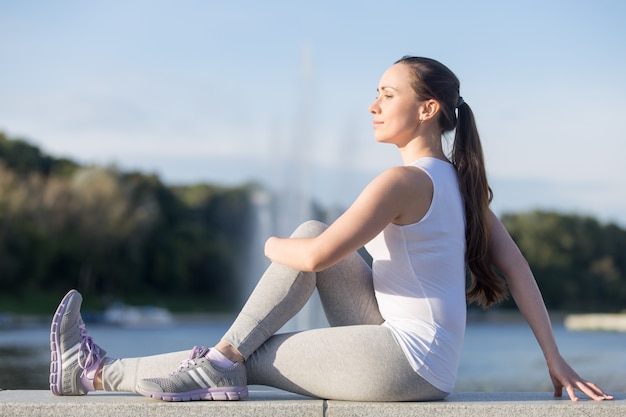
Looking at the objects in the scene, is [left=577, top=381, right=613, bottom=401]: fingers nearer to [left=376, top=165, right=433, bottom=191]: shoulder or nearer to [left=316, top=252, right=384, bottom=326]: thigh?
[left=316, top=252, right=384, bottom=326]: thigh

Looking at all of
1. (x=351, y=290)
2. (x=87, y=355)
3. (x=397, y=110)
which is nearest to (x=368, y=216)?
(x=351, y=290)

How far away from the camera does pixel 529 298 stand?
3271mm

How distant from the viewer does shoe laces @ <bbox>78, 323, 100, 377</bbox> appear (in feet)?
10.4

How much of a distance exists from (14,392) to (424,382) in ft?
4.83

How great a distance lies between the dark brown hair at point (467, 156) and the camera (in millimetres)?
3205

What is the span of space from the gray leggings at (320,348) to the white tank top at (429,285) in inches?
2.2

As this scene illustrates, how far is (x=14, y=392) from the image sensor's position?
3.29 metres

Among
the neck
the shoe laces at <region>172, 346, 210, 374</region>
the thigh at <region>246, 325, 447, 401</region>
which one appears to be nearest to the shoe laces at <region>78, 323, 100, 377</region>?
the shoe laces at <region>172, 346, 210, 374</region>

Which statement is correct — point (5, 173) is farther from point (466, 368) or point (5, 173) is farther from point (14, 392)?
point (14, 392)

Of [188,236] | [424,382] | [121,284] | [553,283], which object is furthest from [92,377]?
[553,283]

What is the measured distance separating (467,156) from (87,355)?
151 cm

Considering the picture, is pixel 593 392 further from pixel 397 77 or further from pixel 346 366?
pixel 397 77

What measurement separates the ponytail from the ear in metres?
0.13

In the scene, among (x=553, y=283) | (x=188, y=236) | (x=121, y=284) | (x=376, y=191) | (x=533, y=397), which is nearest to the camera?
(x=376, y=191)
